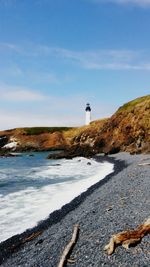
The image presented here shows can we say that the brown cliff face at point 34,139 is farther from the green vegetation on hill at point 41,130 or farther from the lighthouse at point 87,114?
the lighthouse at point 87,114

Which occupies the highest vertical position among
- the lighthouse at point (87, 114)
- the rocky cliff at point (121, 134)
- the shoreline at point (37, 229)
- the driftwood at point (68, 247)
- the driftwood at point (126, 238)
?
the lighthouse at point (87, 114)

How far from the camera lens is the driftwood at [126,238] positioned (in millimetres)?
10453

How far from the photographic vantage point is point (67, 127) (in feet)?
471

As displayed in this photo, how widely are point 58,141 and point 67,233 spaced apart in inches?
4603

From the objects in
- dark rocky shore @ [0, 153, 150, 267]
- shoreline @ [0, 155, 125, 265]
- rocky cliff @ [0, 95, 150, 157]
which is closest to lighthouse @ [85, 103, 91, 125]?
rocky cliff @ [0, 95, 150, 157]

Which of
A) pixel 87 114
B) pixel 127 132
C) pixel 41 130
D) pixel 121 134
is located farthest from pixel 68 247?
pixel 41 130

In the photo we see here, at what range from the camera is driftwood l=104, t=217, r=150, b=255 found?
1045cm

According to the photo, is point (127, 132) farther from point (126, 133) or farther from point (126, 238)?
point (126, 238)

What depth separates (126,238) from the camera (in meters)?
10.8

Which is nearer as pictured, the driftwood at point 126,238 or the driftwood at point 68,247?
the driftwood at point 68,247

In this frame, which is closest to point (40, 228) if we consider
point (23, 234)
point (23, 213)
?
point (23, 234)

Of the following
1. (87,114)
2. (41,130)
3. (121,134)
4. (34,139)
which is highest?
(87,114)

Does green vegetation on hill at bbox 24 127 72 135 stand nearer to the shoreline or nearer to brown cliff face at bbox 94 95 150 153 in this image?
brown cliff face at bbox 94 95 150 153

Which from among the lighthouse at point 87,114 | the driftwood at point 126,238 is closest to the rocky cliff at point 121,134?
the lighthouse at point 87,114
